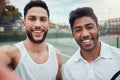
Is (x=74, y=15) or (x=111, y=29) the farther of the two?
(x=111, y=29)

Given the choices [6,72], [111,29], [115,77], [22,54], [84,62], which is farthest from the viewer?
[111,29]

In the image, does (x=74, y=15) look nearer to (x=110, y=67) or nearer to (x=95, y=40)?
(x=95, y=40)

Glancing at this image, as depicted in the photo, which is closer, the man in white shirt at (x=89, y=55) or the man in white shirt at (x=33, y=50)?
the man in white shirt at (x=89, y=55)

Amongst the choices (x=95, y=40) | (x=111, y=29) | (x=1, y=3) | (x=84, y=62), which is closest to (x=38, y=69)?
(x=84, y=62)

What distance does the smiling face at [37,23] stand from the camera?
79.2 inches

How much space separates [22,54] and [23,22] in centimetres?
26

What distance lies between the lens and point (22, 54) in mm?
2029

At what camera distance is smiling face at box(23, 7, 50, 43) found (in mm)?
2012

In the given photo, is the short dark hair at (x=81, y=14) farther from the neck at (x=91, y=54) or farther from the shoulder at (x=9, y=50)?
the shoulder at (x=9, y=50)

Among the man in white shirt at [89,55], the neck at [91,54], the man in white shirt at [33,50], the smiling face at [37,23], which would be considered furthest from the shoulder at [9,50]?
the neck at [91,54]

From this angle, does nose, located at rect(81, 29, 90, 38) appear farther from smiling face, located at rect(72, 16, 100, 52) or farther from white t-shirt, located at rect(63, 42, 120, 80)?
white t-shirt, located at rect(63, 42, 120, 80)

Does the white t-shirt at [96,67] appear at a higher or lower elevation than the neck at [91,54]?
lower

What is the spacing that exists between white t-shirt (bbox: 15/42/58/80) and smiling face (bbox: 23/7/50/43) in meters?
0.15

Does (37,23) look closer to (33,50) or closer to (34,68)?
(33,50)
